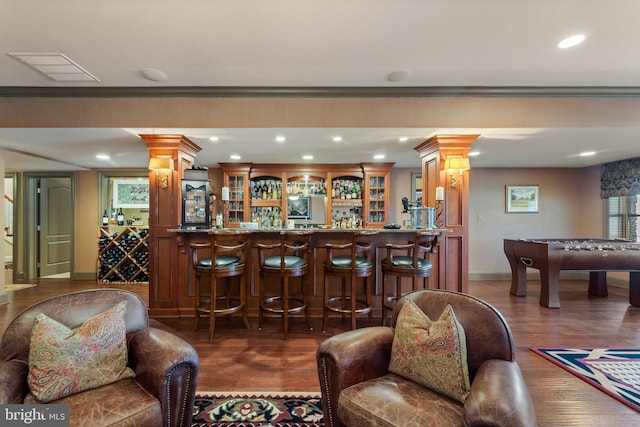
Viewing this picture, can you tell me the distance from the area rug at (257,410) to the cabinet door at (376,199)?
4029mm

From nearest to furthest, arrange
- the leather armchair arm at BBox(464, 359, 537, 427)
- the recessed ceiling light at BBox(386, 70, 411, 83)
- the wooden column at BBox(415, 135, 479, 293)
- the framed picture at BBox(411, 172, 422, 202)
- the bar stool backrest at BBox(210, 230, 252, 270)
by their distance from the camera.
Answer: the leather armchair arm at BBox(464, 359, 537, 427) < the recessed ceiling light at BBox(386, 70, 411, 83) < the bar stool backrest at BBox(210, 230, 252, 270) < the wooden column at BBox(415, 135, 479, 293) < the framed picture at BBox(411, 172, 422, 202)

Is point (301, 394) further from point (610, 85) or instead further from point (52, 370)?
point (610, 85)

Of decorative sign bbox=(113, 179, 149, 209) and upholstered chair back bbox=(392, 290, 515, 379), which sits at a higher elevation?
decorative sign bbox=(113, 179, 149, 209)

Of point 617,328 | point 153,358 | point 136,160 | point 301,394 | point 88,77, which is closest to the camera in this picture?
point 153,358

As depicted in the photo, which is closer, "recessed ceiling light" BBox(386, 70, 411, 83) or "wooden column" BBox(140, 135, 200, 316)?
"recessed ceiling light" BBox(386, 70, 411, 83)

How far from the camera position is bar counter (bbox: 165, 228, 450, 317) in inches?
133

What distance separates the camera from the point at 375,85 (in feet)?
9.44

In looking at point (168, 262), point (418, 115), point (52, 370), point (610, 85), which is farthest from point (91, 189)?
point (610, 85)

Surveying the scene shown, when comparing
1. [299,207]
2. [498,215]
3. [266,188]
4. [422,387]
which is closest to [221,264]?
[422,387]

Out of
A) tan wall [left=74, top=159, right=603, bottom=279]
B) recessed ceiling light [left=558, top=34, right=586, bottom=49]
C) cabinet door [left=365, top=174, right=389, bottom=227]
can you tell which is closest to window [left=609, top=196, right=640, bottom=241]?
tan wall [left=74, top=159, right=603, bottom=279]

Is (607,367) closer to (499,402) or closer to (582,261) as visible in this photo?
(582,261)

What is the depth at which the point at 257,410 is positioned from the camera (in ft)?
6.10

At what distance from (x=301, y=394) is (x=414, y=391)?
96cm

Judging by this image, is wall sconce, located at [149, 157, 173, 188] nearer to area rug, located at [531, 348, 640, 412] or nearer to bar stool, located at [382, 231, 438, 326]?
bar stool, located at [382, 231, 438, 326]
